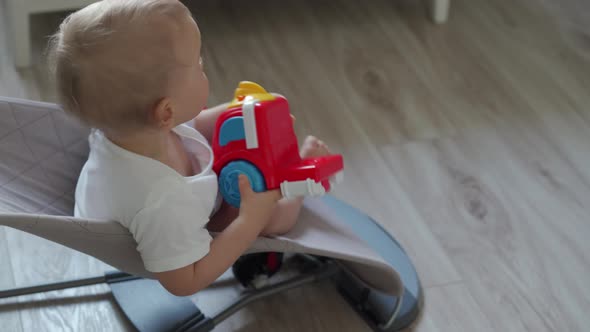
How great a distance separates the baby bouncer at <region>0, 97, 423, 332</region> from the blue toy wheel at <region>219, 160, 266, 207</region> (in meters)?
0.08

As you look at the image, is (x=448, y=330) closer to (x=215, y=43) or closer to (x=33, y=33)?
(x=215, y=43)

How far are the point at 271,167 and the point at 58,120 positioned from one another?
336 millimetres

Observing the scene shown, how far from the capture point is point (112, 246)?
1.04 m

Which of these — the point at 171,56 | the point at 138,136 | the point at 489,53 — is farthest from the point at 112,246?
the point at 489,53

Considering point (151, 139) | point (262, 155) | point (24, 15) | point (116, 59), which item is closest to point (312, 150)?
point (262, 155)

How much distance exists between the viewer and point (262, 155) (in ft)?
3.64

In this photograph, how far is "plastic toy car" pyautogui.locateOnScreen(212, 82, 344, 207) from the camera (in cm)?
110

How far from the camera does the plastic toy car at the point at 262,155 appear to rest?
1104 millimetres

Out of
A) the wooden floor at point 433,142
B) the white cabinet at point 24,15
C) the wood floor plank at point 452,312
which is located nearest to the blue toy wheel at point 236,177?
the wooden floor at point 433,142

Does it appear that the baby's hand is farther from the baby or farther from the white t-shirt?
the white t-shirt

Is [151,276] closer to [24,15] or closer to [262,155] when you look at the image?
[262,155]

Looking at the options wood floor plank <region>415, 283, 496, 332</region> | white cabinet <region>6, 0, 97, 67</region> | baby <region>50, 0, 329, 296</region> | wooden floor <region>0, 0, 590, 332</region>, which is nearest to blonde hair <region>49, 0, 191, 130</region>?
baby <region>50, 0, 329, 296</region>

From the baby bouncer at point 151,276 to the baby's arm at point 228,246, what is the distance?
3 centimetres

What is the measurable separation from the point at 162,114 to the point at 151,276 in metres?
0.26
